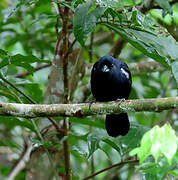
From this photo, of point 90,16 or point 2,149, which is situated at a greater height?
point 90,16

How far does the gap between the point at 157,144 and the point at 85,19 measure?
2.83 ft

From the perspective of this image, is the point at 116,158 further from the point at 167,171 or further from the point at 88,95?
the point at 167,171

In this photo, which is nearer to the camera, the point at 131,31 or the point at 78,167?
the point at 131,31

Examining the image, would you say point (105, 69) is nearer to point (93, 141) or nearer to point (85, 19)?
point (93, 141)

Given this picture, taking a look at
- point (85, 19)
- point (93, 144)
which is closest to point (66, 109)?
point (93, 144)

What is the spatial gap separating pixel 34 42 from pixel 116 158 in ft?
5.31

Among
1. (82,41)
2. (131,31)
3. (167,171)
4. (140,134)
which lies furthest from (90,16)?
(140,134)

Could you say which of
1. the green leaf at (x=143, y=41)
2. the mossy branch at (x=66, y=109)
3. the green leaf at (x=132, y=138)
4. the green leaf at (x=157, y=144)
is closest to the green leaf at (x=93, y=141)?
the green leaf at (x=132, y=138)

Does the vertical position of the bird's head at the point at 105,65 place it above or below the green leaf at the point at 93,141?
above

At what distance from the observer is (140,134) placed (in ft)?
9.38

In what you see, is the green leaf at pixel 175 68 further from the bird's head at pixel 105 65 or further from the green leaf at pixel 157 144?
the bird's head at pixel 105 65

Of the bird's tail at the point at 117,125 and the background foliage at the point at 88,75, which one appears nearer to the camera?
the background foliage at the point at 88,75

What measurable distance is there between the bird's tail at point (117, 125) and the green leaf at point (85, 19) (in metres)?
1.15

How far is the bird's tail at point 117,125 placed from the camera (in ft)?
10.1
